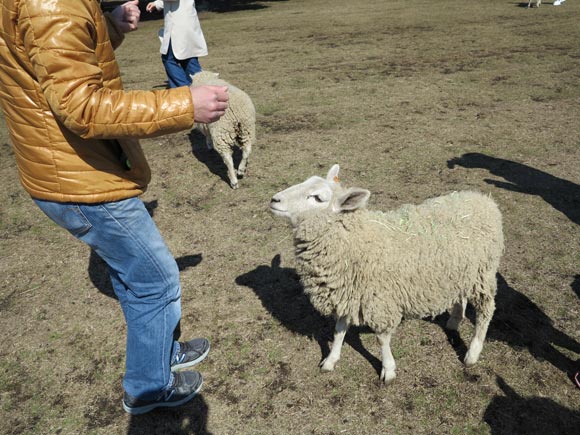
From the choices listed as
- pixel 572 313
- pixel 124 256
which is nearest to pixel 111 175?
pixel 124 256

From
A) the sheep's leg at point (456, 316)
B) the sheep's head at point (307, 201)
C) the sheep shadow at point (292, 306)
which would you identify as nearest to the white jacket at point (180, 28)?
the sheep shadow at point (292, 306)

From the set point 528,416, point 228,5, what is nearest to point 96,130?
point 528,416

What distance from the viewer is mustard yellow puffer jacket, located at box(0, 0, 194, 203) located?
145cm

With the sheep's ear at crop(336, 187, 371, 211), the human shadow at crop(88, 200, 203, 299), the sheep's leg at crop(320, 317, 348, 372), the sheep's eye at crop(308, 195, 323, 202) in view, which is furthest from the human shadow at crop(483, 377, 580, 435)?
the human shadow at crop(88, 200, 203, 299)

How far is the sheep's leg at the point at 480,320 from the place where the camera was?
9.13 ft

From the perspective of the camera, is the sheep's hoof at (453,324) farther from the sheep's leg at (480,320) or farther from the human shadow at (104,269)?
the human shadow at (104,269)

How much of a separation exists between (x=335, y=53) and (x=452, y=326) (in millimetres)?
10716

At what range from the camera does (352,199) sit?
2.51m

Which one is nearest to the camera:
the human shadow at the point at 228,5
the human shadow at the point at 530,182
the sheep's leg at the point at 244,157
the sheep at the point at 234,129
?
the human shadow at the point at 530,182

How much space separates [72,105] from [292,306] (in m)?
2.53

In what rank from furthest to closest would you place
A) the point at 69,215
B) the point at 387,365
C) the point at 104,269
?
the point at 104,269
the point at 387,365
the point at 69,215

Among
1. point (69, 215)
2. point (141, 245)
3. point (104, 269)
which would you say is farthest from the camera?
point (104, 269)

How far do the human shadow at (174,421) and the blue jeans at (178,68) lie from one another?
5126 millimetres

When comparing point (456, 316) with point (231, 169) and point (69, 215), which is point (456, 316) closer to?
point (69, 215)
